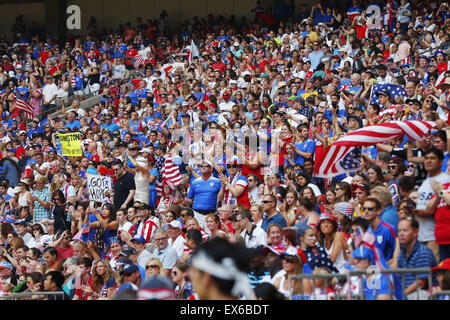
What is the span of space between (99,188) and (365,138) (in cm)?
643

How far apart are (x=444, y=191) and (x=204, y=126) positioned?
8.83 m

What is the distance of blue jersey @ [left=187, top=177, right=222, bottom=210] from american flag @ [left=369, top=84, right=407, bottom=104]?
3436 mm

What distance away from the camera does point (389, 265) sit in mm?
7367

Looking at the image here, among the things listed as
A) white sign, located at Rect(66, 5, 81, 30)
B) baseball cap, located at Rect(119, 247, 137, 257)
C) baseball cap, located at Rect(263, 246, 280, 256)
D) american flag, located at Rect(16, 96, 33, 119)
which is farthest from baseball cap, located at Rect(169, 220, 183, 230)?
white sign, located at Rect(66, 5, 81, 30)

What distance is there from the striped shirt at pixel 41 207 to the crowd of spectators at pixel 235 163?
0.03 meters

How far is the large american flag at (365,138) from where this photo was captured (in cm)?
902

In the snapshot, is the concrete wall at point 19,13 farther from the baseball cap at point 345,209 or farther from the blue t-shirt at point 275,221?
the baseball cap at point 345,209

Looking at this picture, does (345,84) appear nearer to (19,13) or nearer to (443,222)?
(443,222)

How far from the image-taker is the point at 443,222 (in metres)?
7.66

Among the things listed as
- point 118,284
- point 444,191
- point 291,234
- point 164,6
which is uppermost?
point 164,6

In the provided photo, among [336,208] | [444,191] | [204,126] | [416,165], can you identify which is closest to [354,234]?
[444,191]

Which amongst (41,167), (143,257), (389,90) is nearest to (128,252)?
(143,257)

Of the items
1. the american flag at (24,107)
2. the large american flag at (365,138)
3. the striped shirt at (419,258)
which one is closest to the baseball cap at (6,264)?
the large american flag at (365,138)

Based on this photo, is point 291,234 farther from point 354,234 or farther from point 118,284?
point 118,284
